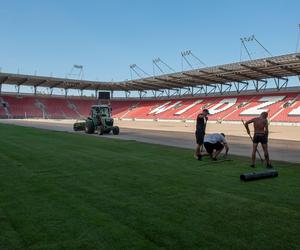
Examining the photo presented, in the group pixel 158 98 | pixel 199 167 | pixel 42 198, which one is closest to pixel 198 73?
pixel 158 98

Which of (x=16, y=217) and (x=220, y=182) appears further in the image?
(x=220, y=182)

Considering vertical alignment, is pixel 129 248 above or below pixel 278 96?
below

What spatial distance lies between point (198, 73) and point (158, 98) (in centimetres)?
2588

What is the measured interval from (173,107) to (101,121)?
4860 centimetres

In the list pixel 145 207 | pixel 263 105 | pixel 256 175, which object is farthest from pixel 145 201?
pixel 263 105

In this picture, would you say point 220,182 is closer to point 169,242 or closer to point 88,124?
point 169,242

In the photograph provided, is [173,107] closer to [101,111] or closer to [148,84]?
[148,84]

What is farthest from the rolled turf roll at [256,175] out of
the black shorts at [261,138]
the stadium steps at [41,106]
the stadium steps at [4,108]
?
the stadium steps at [41,106]

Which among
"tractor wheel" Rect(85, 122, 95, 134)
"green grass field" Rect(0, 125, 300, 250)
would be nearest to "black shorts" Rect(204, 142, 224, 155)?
"green grass field" Rect(0, 125, 300, 250)

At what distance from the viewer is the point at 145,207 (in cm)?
646

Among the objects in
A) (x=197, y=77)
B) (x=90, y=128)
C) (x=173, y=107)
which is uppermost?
(x=197, y=77)

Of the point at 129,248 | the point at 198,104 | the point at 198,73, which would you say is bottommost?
the point at 129,248

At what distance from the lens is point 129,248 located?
4629mm

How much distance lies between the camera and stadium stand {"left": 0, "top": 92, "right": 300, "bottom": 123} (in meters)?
54.4
